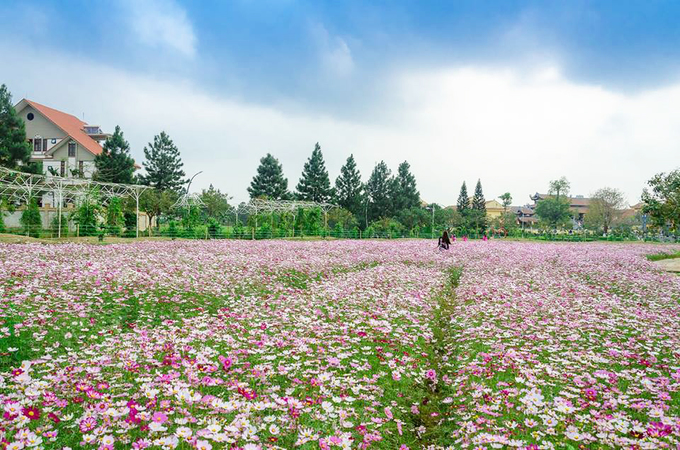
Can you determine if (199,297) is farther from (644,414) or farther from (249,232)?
(249,232)

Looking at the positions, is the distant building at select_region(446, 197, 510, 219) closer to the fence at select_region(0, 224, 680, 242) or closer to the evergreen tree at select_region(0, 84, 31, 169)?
the fence at select_region(0, 224, 680, 242)

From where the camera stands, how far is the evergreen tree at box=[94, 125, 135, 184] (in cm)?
5025

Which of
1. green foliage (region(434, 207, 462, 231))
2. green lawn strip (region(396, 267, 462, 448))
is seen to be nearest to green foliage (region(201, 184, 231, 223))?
green foliage (region(434, 207, 462, 231))

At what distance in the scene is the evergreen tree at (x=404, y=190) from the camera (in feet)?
258

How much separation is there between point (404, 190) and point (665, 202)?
55.3m

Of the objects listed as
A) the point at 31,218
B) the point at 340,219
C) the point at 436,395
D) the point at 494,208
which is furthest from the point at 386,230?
the point at 494,208

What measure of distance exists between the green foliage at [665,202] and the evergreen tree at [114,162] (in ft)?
167

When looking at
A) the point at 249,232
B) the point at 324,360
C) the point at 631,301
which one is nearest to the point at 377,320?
the point at 324,360

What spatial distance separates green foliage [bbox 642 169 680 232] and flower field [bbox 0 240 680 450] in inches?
721

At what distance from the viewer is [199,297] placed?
938 cm

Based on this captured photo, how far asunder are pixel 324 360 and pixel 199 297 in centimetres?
465

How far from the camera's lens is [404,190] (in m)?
81.3

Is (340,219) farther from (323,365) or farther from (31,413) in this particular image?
(31,413)

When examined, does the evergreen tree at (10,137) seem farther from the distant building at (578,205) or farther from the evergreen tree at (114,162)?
the distant building at (578,205)
